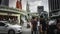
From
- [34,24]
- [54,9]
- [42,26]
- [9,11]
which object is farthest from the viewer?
[54,9]

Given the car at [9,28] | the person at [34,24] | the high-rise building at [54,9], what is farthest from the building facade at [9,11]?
the high-rise building at [54,9]

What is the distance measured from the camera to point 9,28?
3.69 m

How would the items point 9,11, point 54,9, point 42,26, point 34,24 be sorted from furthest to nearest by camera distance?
point 54,9, point 9,11, point 34,24, point 42,26

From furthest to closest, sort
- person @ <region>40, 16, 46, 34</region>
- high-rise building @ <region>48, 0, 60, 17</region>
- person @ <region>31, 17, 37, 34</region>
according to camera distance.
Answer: high-rise building @ <region>48, 0, 60, 17</region>
person @ <region>31, 17, 37, 34</region>
person @ <region>40, 16, 46, 34</region>

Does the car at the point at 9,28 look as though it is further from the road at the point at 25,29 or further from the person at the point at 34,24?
the person at the point at 34,24

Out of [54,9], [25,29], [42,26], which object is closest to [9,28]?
[25,29]

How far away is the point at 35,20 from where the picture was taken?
3.49 m

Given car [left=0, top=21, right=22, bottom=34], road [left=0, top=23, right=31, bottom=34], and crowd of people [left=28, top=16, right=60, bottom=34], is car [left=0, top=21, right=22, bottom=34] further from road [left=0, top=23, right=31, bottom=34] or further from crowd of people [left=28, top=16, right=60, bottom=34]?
crowd of people [left=28, top=16, right=60, bottom=34]

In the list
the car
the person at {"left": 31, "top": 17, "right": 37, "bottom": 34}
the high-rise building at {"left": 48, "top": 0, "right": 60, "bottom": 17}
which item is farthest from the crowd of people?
the high-rise building at {"left": 48, "top": 0, "right": 60, "bottom": 17}

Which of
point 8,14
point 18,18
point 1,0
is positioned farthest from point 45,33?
point 1,0

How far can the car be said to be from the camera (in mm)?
3622

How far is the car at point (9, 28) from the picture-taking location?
3622 millimetres

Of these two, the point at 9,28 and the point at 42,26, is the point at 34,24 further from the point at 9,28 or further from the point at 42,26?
the point at 9,28

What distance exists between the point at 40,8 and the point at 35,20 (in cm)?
27
